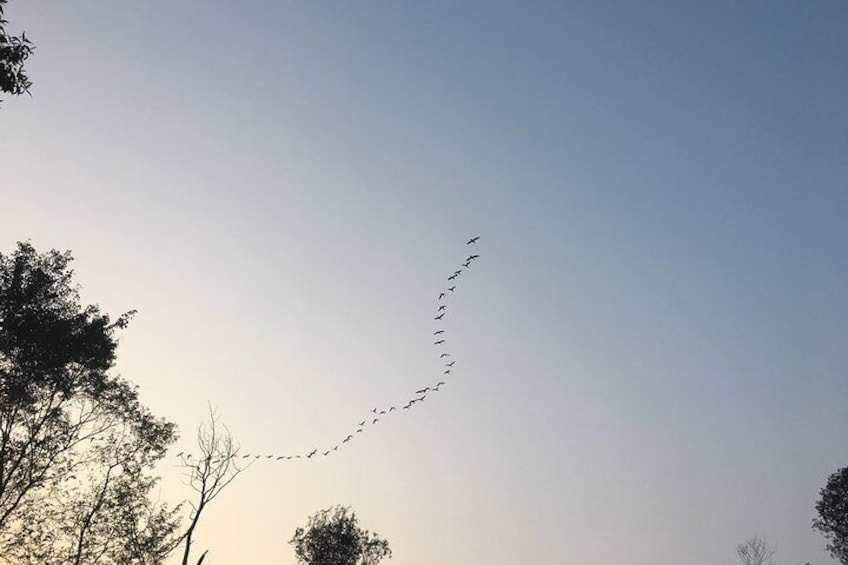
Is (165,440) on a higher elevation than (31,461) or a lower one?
higher

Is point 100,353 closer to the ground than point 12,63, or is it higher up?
higher up

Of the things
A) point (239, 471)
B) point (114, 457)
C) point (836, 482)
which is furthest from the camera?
point (836, 482)

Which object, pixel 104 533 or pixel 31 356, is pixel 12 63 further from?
pixel 104 533

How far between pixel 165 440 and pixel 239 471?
7.04 meters

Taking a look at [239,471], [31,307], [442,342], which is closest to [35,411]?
[31,307]

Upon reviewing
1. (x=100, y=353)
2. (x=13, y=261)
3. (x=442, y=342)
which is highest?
(x=13, y=261)

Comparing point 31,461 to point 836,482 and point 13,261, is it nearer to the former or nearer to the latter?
point 13,261

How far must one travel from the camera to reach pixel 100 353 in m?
31.1

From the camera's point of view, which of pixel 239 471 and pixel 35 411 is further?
pixel 239 471

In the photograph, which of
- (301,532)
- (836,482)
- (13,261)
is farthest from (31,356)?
(836,482)

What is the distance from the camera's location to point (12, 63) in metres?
13.1

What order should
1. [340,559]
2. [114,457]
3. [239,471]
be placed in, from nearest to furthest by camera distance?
[239,471], [114,457], [340,559]

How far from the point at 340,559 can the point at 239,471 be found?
33.8m

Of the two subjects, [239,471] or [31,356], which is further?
[239,471]
